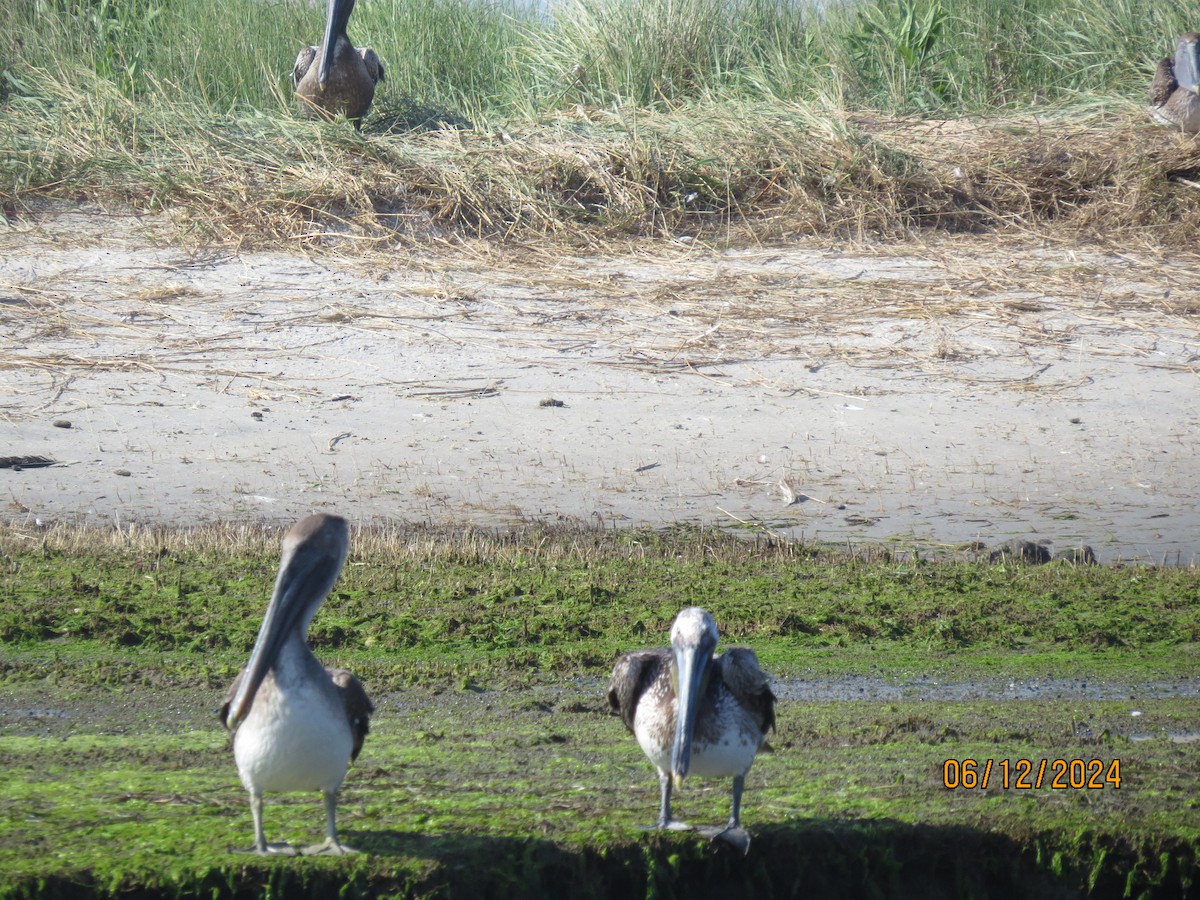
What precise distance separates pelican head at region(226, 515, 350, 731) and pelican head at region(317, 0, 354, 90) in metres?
10.4

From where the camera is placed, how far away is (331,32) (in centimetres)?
1338

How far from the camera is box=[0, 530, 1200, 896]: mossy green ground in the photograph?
3.81m

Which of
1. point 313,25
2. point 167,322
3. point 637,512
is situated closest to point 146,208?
point 167,322

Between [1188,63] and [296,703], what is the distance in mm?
12915

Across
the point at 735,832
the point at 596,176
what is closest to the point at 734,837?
the point at 735,832

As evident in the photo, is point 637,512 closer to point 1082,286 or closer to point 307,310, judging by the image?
point 307,310

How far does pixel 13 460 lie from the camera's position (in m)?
8.38

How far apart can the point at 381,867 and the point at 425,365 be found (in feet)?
21.2

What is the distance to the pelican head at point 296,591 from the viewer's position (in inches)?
134

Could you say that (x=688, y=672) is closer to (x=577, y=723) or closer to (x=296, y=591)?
(x=296, y=591)

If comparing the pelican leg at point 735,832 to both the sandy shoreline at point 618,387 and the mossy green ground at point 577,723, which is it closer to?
the mossy green ground at point 577,723

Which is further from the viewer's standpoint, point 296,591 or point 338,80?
point 338,80

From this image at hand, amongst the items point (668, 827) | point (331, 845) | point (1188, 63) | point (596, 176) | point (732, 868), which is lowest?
point (596, 176)

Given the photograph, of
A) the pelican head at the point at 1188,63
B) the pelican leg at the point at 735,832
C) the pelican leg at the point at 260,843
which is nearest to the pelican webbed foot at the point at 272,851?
the pelican leg at the point at 260,843
